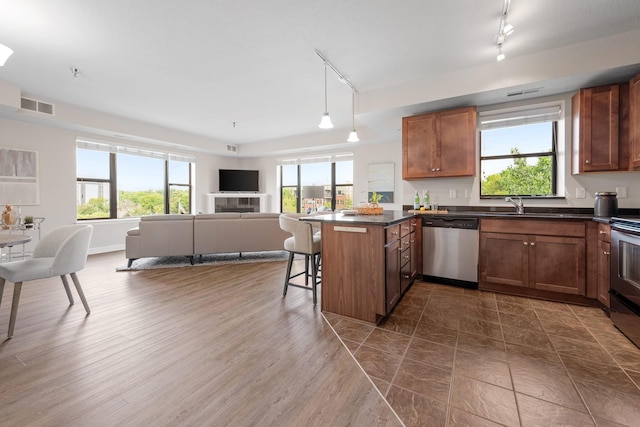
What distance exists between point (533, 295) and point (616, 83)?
7.92 feet

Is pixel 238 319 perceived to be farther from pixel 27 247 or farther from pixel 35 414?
pixel 27 247

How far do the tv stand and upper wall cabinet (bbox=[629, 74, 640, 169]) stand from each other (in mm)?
7176

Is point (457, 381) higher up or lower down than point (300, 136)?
lower down

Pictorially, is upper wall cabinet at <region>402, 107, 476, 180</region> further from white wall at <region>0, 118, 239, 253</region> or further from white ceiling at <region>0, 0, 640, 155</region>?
white wall at <region>0, 118, 239, 253</region>

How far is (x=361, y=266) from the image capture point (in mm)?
2391

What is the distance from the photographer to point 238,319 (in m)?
2.46

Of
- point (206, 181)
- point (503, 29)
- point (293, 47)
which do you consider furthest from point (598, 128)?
point (206, 181)

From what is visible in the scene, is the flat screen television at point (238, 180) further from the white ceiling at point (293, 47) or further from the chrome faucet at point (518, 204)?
the chrome faucet at point (518, 204)

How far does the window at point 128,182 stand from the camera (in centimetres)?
559

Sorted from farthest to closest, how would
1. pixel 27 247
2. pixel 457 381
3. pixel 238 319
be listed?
pixel 27 247, pixel 238 319, pixel 457 381

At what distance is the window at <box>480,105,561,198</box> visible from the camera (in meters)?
3.42

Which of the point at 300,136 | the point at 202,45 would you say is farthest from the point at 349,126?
the point at 202,45

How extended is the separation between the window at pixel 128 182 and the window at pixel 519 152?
665cm

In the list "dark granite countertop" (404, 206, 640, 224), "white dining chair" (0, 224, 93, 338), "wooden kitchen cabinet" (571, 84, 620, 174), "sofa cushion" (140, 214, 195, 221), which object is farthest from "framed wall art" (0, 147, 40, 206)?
"wooden kitchen cabinet" (571, 84, 620, 174)
